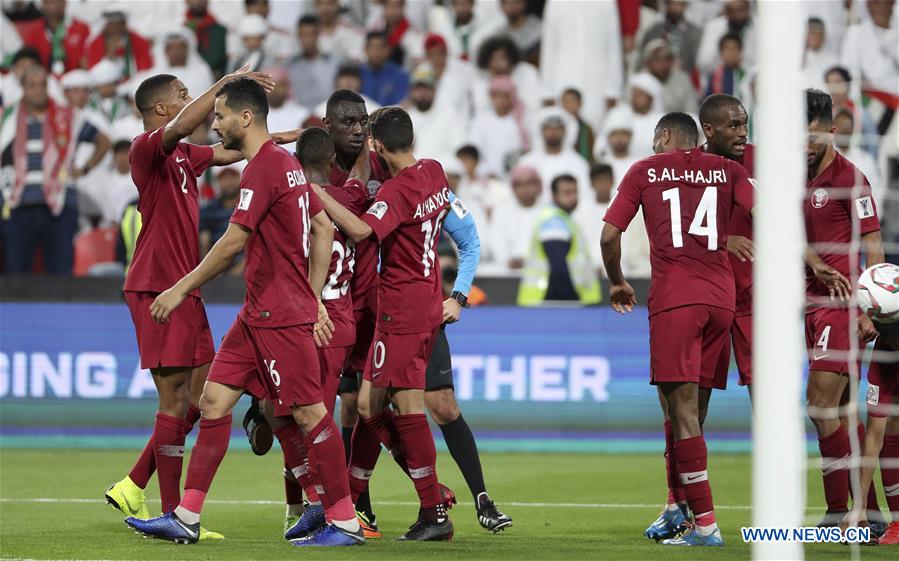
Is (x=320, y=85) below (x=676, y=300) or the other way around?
the other way around

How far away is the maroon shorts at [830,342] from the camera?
25.0 feet

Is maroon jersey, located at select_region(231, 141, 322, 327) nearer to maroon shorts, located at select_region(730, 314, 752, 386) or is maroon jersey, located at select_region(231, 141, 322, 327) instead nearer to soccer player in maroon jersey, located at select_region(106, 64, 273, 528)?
soccer player in maroon jersey, located at select_region(106, 64, 273, 528)

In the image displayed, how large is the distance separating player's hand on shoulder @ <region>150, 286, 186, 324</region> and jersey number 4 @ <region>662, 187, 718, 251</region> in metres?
2.69

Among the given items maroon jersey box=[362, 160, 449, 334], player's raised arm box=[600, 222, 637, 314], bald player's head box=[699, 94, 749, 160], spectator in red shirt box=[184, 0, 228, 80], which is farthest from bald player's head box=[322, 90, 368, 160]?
spectator in red shirt box=[184, 0, 228, 80]

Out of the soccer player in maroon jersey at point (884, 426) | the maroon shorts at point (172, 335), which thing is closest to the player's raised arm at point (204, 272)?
the maroon shorts at point (172, 335)

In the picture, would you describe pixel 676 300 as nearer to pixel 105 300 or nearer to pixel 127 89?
pixel 105 300

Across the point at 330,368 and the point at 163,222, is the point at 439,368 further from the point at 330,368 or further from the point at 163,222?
the point at 163,222

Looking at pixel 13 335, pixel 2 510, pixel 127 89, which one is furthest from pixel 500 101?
pixel 2 510

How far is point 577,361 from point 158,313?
6469 mm

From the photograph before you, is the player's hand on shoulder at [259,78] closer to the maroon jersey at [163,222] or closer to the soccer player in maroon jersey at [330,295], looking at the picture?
the soccer player in maroon jersey at [330,295]

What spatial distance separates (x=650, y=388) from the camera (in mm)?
12516

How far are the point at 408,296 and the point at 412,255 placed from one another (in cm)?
24

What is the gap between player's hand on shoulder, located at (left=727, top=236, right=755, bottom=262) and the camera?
7.73 metres

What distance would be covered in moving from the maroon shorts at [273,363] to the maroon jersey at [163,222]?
650 millimetres
